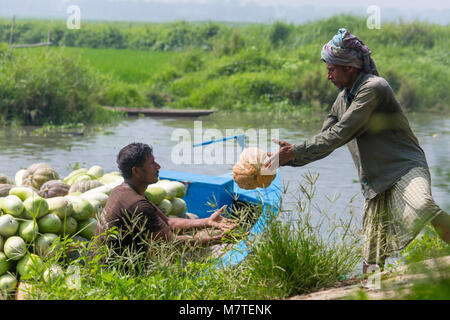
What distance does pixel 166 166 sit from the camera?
1134 cm

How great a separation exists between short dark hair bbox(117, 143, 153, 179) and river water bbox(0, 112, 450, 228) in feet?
12.7

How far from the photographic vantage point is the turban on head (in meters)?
3.77

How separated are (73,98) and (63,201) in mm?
11653

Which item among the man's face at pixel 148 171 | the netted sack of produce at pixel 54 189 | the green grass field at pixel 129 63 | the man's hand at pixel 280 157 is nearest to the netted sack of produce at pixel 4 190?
the netted sack of produce at pixel 54 189

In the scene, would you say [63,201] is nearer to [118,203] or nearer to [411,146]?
[118,203]

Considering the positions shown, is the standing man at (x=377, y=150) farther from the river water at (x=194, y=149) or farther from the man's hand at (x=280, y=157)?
the river water at (x=194, y=149)

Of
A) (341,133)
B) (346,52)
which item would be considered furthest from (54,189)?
(346,52)

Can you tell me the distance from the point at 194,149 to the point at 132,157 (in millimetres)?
9696

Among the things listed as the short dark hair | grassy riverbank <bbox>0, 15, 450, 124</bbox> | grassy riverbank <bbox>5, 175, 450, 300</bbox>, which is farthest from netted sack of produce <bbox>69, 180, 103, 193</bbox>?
grassy riverbank <bbox>0, 15, 450, 124</bbox>

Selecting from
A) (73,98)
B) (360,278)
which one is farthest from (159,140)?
(360,278)

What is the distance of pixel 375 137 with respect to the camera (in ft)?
12.5

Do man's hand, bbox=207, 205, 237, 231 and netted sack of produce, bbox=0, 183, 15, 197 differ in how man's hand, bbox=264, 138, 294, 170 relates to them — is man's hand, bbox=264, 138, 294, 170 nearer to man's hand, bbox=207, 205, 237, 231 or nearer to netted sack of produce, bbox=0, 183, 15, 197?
man's hand, bbox=207, 205, 237, 231

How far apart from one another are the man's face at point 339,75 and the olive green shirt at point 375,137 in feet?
0.23
